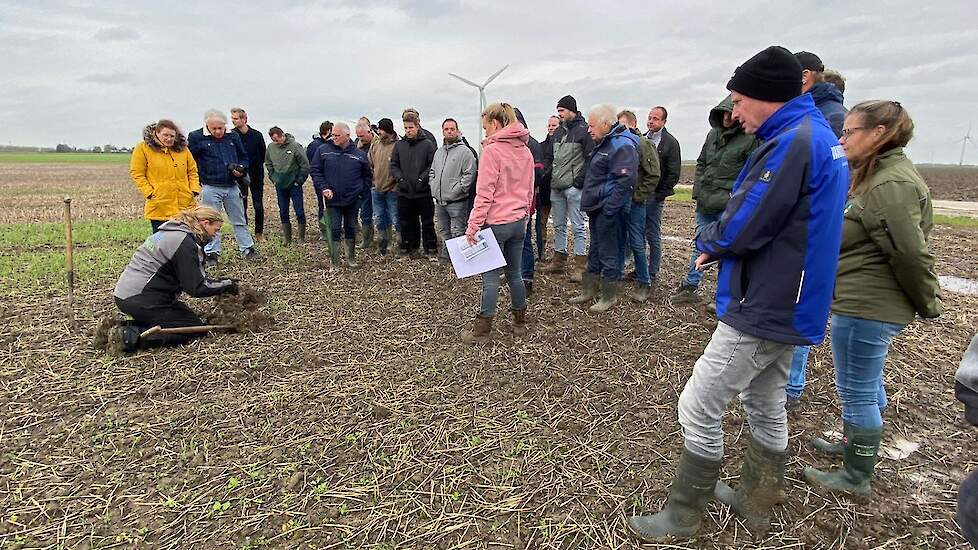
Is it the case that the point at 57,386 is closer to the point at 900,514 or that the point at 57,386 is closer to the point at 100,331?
the point at 100,331

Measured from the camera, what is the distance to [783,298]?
227cm

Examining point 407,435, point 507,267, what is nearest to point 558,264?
point 507,267

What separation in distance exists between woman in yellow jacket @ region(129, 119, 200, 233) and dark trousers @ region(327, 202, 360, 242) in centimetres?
187

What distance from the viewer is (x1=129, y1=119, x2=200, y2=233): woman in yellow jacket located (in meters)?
6.63

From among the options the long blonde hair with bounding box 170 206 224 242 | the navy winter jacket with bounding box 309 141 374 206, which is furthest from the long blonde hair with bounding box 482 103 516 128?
the navy winter jacket with bounding box 309 141 374 206

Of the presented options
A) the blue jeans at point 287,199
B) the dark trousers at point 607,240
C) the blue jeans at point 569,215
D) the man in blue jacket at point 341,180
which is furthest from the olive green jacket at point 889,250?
the blue jeans at point 287,199

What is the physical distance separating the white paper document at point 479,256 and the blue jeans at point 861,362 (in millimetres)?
2700

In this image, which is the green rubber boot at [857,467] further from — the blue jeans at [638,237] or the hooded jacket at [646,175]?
the hooded jacket at [646,175]

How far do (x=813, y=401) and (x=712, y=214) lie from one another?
208 cm

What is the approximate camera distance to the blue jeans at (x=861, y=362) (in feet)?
9.26

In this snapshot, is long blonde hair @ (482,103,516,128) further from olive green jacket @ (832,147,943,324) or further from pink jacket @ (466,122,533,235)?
olive green jacket @ (832,147,943,324)

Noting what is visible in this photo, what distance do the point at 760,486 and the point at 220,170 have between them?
7.93m

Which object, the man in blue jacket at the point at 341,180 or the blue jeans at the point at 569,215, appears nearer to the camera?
the blue jeans at the point at 569,215

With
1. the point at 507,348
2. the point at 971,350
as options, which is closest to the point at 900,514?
the point at 971,350
